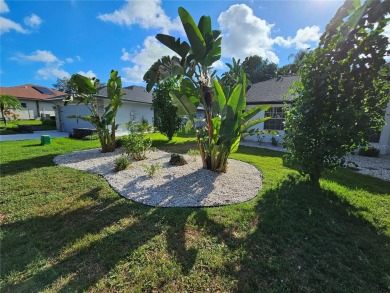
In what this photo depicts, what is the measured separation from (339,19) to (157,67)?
4771mm

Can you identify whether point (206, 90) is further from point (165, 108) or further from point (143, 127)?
point (165, 108)

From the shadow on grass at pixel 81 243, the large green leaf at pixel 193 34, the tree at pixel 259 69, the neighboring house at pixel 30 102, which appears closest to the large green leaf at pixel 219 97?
the large green leaf at pixel 193 34

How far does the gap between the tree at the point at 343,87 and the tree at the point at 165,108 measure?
8.31 m

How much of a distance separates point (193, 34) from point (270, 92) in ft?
39.9

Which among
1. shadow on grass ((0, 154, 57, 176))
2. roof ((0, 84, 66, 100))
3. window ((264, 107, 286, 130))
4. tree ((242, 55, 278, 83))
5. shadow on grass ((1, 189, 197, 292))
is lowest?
shadow on grass ((1, 189, 197, 292))

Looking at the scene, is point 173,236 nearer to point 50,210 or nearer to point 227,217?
point 227,217

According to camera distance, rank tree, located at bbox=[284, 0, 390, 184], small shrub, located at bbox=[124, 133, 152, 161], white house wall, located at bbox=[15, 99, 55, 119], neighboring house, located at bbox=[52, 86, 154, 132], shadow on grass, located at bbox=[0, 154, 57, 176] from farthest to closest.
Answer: white house wall, located at bbox=[15, 99, 55, 119], neighboring house, located at bbox=[52, 86, 154, 132], small shrub, located at bbox=[124, 133, 152, 161], shadow on grass, located at bbox=[0, 154, 57, 176], tree, located at bbox=[284, 0, 390, 184]

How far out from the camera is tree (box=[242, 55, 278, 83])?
35312 millimetres

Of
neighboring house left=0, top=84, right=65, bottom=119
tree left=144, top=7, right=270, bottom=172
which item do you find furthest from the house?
neighboring house left=0, top=84, right=65, bottom=119

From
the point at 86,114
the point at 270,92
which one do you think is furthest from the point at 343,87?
the point at 86,114

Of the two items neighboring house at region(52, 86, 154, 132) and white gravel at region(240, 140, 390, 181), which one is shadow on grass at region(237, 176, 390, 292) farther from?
Result: neighboring house at region(52, 86, 154, 132)

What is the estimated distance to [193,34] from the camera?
15.4ft

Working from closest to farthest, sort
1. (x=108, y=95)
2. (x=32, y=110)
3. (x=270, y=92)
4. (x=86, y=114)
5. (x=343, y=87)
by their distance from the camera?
(x=343, y=87), (x=108, y=95), (x=270, y=92), (x=86, y=114), (x=32, y=110)

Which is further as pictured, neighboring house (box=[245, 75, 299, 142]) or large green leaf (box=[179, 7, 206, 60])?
neighboring house (box=[245, 75, 299, 142])
